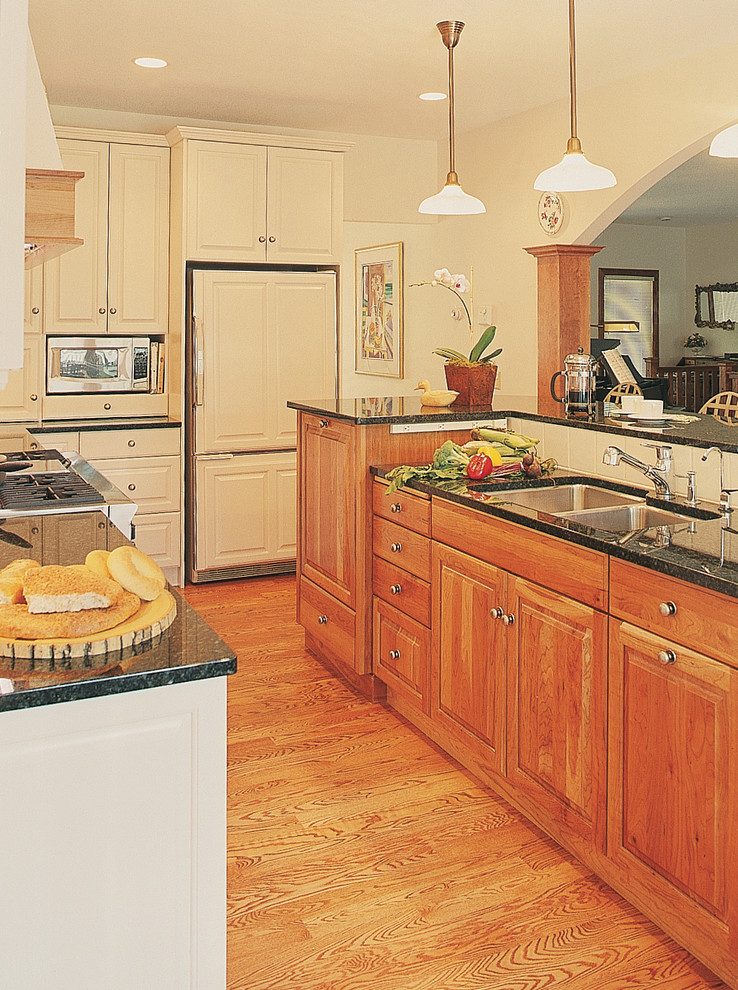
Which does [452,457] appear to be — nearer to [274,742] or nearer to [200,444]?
[274,742]

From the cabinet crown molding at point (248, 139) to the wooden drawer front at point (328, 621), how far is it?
246 cm

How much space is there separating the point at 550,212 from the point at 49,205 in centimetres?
361

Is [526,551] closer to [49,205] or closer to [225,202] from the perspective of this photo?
[49,205]

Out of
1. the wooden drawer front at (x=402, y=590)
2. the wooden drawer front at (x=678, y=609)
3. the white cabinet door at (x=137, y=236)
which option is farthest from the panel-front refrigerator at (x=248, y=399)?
the wooden drawer front at (x=678, y=609)

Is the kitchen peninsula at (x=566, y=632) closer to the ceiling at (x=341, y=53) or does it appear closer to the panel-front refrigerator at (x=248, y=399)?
the panel-front refrigerator at (x=248, y=399)

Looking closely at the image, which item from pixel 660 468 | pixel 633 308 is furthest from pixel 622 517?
pixel 633 308

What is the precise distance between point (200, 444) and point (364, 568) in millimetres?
1968

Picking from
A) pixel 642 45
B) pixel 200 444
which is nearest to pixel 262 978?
pixel 200 444

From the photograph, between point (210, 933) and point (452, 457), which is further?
point (452, 457)

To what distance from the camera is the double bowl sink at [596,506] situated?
2697 mm

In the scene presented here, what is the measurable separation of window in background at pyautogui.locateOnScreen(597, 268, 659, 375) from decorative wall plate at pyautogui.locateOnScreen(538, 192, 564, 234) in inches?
269

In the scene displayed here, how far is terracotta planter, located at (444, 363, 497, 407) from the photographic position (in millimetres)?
3805

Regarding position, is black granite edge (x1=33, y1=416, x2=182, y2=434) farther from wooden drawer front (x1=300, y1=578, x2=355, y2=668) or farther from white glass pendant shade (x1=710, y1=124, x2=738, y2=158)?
white glass pendant shade (x1=710, y1=124, x2=738, y2=158)

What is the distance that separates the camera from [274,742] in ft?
10.4
